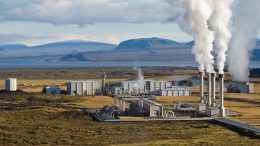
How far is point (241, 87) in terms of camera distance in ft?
359

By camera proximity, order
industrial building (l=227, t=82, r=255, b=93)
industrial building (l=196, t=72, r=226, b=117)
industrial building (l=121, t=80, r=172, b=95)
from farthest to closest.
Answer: industrial building (l=227, t=82, r=255, b=93) → industrial building (l=121, t=80, r=172, b=95) → industrial building (l=196, t=72, r=226, b=117)

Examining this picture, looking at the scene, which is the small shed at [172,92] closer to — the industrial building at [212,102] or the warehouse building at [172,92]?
the warehouse building at [172,92]

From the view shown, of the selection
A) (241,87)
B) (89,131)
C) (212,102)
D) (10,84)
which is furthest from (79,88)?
(89,131)

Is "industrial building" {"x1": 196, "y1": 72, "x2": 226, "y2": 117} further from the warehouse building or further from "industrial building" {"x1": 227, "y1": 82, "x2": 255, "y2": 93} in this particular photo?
"industrial building" {"x1": 227, "y1": 82, "x2": 255, "y2": 93}

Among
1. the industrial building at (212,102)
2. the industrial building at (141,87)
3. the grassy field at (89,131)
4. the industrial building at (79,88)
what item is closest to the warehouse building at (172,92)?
the industrial building at (141,87)

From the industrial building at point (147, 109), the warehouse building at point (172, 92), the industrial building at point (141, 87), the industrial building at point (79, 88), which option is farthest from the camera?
the industrial building at point (141, 87)

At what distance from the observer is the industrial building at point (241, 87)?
108 metres

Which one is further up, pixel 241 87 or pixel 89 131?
pixel 241 87

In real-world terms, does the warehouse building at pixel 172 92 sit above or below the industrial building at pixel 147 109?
above

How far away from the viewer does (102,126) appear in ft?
195

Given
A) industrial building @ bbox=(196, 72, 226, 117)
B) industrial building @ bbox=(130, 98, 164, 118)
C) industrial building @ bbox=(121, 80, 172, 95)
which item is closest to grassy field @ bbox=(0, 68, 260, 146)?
industrial building @ bbox=(196, 72, 226, 117)

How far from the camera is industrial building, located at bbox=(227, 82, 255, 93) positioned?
353 feet

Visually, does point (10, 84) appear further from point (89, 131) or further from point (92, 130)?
point (89, 131)

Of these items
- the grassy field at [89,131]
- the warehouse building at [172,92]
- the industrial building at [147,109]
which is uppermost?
the warehouse building at [172,92]
